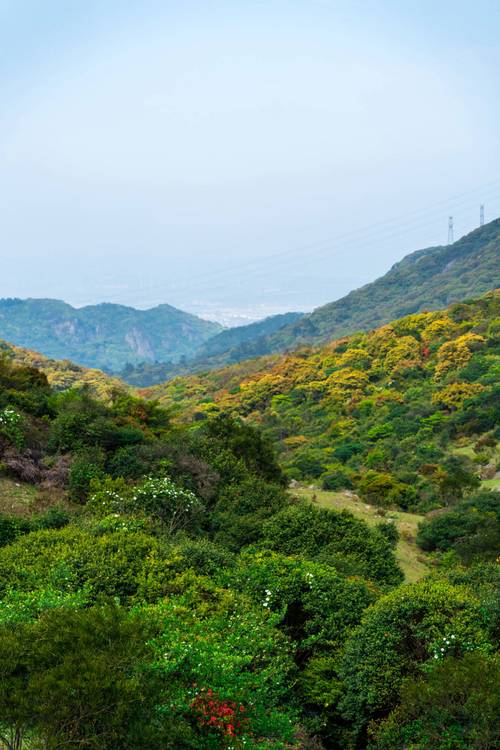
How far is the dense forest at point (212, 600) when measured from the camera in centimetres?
679

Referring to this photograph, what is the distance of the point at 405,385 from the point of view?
181ft

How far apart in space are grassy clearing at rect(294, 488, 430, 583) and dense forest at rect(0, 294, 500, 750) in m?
0.53

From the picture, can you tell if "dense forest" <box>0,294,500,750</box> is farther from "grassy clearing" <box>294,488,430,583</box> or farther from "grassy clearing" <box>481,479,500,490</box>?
"grassy clearing" <box>481,479,500,490</box>

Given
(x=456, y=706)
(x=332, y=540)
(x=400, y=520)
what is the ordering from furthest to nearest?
(x=400, y=520) → (x=332, y=540) → (x=456, y=706)

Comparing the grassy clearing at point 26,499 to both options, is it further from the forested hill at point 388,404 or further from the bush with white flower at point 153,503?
the forested hill at point 388,404

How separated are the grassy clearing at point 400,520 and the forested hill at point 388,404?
6.14 ft

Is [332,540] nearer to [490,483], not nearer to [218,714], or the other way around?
[218,714]

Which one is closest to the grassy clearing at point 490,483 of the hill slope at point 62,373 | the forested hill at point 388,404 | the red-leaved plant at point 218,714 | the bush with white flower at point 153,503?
the forested hill at point 388,404

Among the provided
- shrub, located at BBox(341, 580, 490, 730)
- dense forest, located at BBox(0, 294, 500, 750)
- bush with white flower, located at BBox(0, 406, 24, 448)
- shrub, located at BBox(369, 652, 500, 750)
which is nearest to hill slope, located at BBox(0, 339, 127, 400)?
dense forest, located at BBox(0, 294, 500, 750)

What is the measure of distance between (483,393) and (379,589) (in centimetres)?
3296

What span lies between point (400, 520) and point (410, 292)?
11717cm

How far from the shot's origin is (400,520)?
24.2m

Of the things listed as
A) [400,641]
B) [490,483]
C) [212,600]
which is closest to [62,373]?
[490,483]

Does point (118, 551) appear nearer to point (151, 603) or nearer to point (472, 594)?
point (151, 603)
